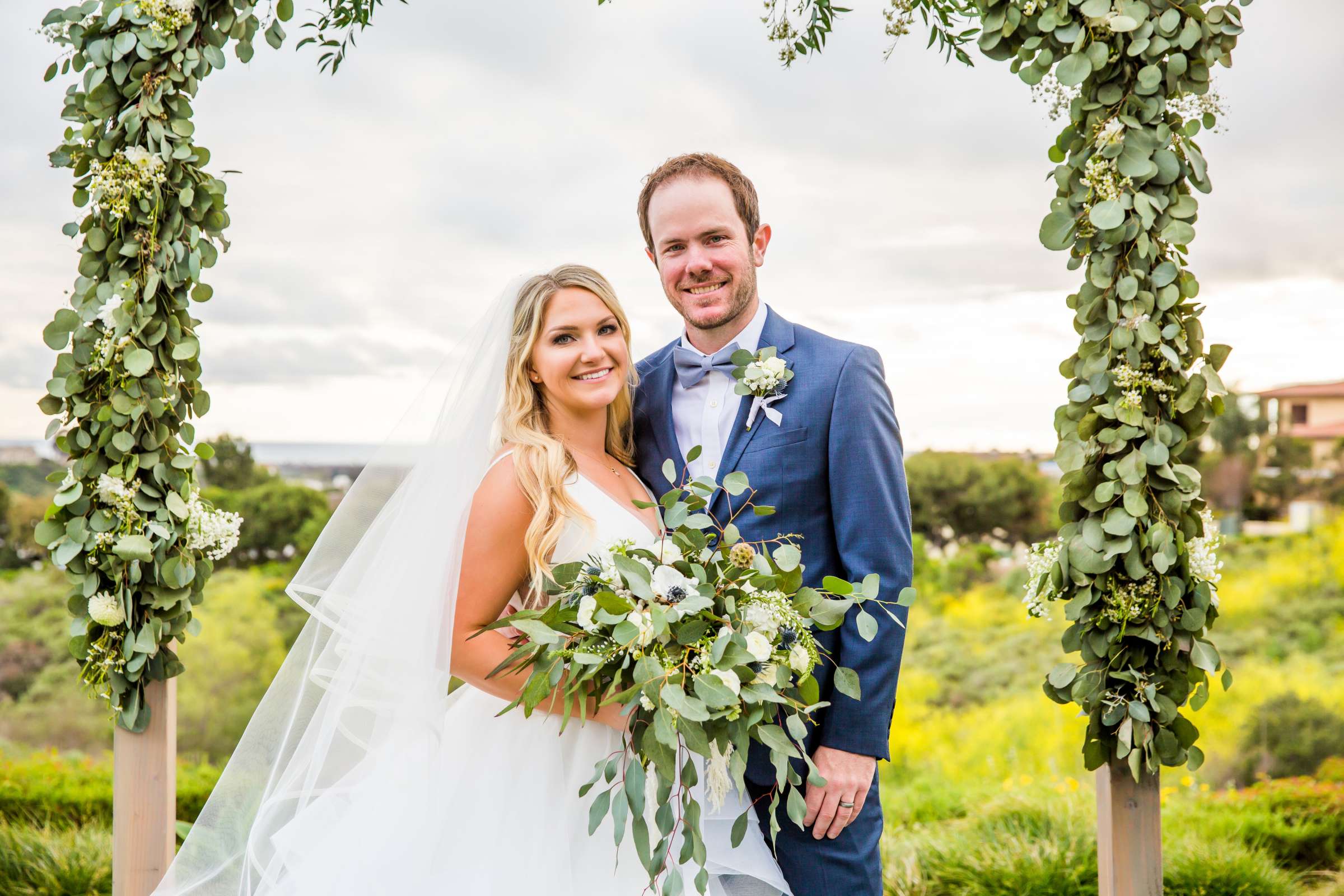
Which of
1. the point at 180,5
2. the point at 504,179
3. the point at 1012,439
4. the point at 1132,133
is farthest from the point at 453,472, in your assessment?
the point at 1012,439

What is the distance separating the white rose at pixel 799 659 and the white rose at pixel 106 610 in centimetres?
194

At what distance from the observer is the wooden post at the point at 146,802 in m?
2.78

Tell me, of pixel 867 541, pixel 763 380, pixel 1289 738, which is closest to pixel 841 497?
pixel 867 541

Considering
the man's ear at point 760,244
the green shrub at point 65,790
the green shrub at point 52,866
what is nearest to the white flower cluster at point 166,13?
the man's ear at point 760,244

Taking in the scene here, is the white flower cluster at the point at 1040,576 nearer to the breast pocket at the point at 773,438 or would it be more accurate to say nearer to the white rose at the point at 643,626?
the breast pocket at the point at 773,438

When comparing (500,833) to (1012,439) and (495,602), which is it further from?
(1012,439)

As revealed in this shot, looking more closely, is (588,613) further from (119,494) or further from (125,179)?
(125,179)

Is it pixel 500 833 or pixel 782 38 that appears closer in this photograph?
pixel 500 833

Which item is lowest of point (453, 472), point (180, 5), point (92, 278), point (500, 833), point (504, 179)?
point (500, 833)

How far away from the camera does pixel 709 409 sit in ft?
9.24

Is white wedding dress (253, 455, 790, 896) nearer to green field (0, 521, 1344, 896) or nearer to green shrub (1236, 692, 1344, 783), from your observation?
green field (0, 521, 1344, 896)

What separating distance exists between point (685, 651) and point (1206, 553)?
126 centimetres

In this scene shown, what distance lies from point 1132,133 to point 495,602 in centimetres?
191

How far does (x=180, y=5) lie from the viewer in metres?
2.68
